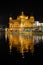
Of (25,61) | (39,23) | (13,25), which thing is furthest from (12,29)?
(25,61)

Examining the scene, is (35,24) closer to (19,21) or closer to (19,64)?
(19,21)

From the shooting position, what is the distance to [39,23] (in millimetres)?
70562

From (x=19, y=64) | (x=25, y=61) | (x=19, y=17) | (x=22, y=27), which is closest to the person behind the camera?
(x=19, y=64)

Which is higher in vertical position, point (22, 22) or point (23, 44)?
point (22, 22)

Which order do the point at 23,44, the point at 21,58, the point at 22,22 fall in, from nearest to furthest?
the point at 21,58
the point at 23,44
the point at 22,22

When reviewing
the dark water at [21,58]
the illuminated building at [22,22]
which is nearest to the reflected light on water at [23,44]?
the dark water at [21,58]

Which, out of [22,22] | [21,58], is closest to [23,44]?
[21,58]

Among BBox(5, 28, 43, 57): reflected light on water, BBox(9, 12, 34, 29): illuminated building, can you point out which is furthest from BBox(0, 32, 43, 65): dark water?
BBox(9, 12, 34, 29): illuminated building

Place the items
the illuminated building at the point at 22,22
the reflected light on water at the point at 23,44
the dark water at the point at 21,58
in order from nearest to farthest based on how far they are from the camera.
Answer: the dark water at the point at 21,58 → the reflected light on water at the point at 23,44 → the illuminated building at the point at 22,22

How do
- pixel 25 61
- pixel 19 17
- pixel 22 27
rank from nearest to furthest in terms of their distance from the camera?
pixel 25 61
pixel 22 27
pixel 19 17

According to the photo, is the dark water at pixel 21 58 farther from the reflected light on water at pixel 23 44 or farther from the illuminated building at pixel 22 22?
the illuminated building at pixel 22 22

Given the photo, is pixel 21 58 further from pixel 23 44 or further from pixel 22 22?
pixel 22 22

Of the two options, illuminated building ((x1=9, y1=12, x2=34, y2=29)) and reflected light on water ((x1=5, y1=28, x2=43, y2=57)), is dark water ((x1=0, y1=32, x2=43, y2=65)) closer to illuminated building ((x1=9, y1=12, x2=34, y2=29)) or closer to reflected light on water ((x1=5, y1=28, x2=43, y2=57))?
reflected light on water ((x1=5, y1=28, x2=43, y2=57))

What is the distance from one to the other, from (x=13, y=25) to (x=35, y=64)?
6558cm
